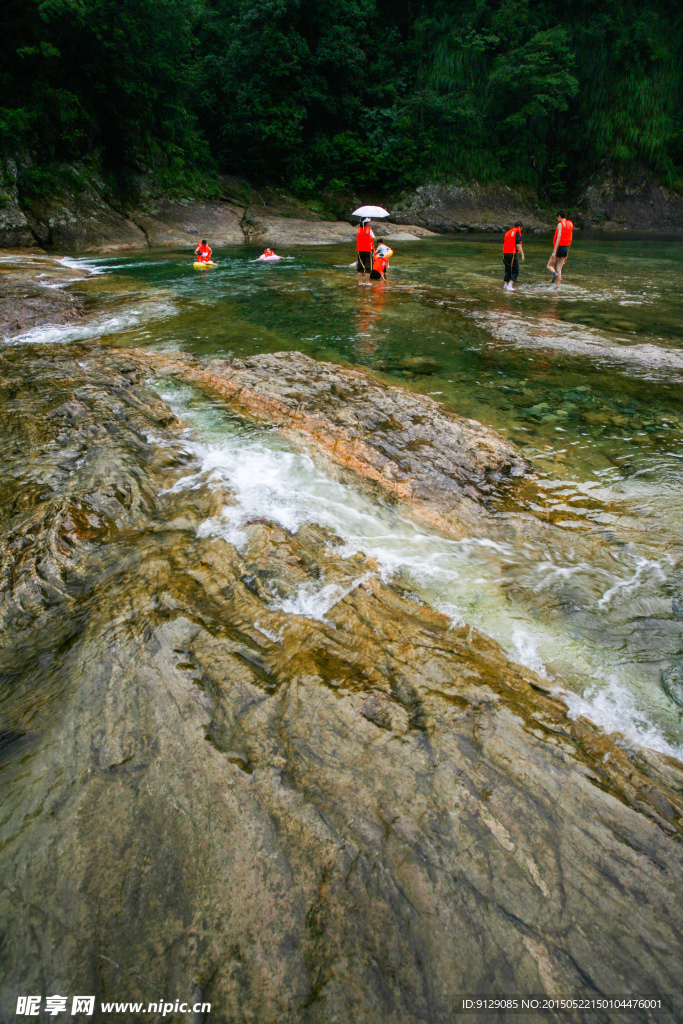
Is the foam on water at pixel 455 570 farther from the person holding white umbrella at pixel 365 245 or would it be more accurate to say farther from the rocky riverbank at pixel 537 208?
the rocky riverbank at pixel 537 208

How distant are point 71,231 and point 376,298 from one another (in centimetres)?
1310

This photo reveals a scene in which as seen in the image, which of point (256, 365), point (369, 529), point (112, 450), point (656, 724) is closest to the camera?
point (656, 724)

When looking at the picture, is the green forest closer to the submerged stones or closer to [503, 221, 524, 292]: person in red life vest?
[503, 221, 524, 292]: person in red life vest

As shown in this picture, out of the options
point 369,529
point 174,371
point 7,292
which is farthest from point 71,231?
point 369,529

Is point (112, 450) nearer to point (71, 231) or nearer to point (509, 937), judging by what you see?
point (509, 937)

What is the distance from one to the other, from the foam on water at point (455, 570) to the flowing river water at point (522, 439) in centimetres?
1

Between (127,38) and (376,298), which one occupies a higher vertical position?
(127,38)

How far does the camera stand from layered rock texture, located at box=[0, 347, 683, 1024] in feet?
5.54

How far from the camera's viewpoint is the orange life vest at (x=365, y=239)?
11.8m

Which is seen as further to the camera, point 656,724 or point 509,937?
point 656,724

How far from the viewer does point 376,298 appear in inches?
437

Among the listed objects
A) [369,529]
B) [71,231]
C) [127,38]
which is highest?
[127,38]

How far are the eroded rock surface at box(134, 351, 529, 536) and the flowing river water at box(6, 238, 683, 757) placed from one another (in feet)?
0.91

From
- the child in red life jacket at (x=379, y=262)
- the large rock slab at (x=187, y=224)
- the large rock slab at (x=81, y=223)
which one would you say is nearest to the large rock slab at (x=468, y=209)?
the large rock slab at (x=187, y=224)
